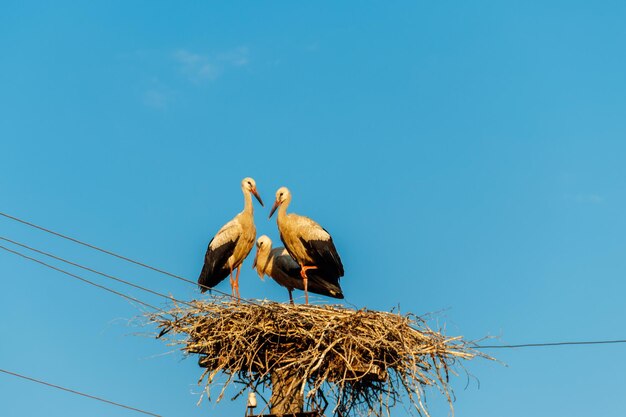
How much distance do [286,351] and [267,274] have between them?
10.4 ft

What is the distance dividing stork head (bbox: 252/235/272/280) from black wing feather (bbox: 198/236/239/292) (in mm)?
439

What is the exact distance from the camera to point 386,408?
31.4 feet

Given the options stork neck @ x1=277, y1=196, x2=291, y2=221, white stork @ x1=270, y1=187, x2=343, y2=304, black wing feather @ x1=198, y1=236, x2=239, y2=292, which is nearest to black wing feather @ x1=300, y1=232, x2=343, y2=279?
white stork @ x1=270, y1=187, x2=343, y2=304

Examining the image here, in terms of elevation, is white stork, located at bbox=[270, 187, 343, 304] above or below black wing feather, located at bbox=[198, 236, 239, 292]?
above

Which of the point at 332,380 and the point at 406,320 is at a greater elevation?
the point at 406,320

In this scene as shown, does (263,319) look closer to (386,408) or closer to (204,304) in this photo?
(204,304)

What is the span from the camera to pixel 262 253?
42.1ft

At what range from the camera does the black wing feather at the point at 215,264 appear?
1231cm

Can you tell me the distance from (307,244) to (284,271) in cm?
62

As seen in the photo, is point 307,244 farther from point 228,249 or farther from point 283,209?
point 228,249

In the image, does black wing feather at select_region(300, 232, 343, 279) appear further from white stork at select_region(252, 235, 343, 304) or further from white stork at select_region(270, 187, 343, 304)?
white stork at select_region(252, 235, 343, 304)

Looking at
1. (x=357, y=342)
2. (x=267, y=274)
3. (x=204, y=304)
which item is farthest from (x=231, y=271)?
(x=357, y=342)

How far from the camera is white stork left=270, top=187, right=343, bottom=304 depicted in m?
12.4

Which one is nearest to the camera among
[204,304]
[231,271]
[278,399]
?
[278,399]
